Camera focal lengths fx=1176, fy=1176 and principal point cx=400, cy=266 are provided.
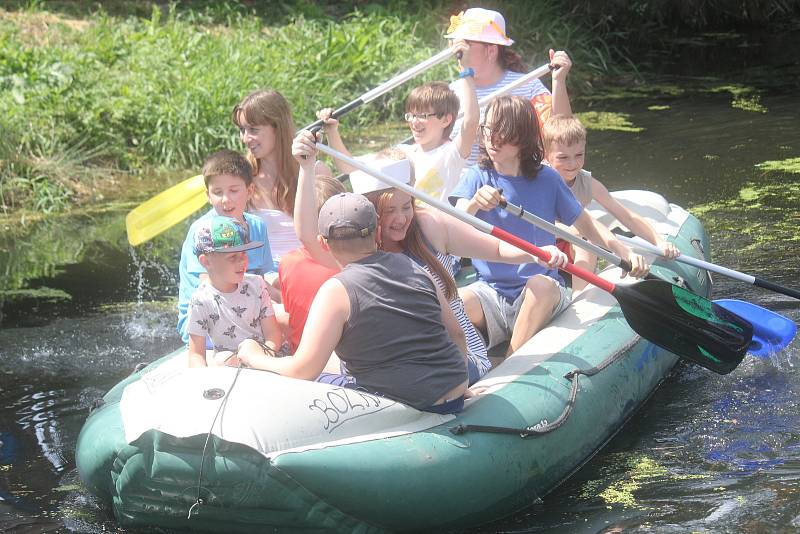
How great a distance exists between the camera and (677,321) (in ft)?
14.1

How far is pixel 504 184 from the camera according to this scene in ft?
14.5

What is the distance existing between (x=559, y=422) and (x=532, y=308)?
0.63 meters

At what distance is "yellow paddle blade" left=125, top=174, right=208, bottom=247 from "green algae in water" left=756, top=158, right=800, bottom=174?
4.45 m

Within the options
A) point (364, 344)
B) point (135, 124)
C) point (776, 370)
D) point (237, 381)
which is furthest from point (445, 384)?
point (135, 124)

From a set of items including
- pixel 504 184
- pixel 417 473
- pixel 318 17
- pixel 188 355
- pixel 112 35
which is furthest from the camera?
pixel 318 17

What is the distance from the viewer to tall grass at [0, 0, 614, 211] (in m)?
8.35

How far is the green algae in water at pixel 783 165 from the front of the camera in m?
7.89

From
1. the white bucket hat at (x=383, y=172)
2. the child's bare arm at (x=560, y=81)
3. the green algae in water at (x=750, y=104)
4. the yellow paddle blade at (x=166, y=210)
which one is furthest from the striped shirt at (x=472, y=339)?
the green algae in water at (x=750, y=104)

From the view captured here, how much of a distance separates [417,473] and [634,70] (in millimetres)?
8898

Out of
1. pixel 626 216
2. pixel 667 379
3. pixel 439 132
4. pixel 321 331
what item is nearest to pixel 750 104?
pixel 626 216

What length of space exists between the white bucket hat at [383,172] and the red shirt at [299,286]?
30 cm

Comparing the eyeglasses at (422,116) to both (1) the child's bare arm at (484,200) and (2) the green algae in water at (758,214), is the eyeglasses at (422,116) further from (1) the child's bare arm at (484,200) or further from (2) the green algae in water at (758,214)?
(2) the green algae in water at (758,214)

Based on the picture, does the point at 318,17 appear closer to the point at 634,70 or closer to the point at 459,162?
the point at 634,70

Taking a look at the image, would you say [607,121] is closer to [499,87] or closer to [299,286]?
[499,87]
